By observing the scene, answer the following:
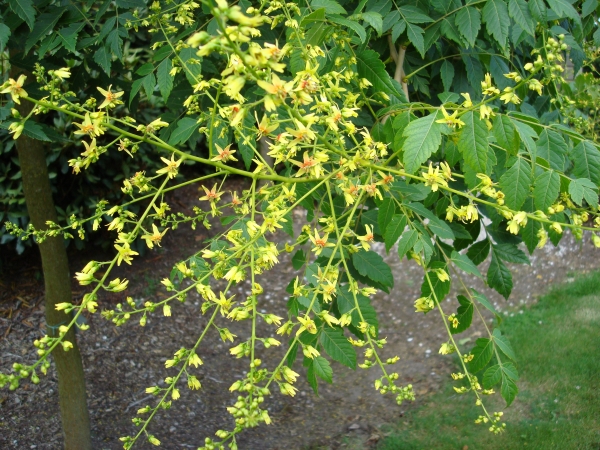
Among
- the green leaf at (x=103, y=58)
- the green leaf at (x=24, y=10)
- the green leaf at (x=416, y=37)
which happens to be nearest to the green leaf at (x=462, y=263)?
the green leaf at (x=416, y=37)

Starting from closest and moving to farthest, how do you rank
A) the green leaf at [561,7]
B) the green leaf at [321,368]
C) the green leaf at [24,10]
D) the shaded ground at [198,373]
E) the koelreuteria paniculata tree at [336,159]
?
the koelreuteria paniculata tree at [336,159] < the green leaf at [321,368] < the green leaf at [24,10] < the green leaf at [561,7] < the shaded ground at [198,373]

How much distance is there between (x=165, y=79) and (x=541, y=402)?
3.05 metres

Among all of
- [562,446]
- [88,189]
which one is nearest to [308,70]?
[562,446]

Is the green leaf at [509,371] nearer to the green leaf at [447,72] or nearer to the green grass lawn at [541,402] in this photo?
the green leaf at [447,72]

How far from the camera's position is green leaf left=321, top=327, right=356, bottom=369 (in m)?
1.76

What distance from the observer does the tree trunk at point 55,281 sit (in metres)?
2.76

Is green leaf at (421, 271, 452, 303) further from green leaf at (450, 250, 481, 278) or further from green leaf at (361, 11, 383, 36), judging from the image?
green leaf at (361, 11, 383, 36)

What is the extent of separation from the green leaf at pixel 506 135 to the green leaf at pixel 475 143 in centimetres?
7

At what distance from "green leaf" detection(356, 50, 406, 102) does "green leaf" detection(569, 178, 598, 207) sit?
1.90 feet

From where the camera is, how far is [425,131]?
1458mm

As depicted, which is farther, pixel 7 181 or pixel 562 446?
pixel 7 181

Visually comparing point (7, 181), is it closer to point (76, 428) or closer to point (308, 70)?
point (76, 428)

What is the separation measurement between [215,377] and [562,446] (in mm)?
2267

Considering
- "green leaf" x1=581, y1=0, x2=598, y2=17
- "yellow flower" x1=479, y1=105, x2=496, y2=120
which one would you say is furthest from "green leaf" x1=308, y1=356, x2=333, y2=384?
"green leaf" x1=581, y1=0, x2=598, y2=17
